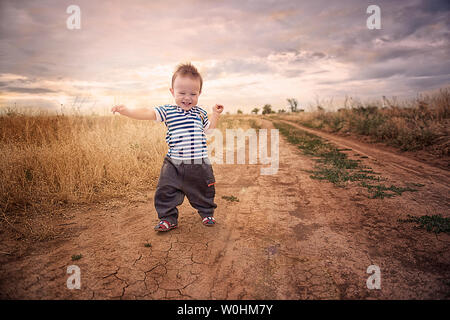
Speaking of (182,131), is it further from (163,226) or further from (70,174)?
(70,174)

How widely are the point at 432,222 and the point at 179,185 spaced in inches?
114

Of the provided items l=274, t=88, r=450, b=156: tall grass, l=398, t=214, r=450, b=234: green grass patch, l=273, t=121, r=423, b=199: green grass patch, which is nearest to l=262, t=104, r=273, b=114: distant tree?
l=274, t=88, r=450, b=156: tall grass

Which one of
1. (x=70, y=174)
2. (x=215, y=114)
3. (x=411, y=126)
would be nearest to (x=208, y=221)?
(x=215, y=114)

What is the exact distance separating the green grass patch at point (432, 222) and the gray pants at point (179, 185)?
235cm

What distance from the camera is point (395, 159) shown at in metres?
6.21

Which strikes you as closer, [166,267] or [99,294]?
[99,294]

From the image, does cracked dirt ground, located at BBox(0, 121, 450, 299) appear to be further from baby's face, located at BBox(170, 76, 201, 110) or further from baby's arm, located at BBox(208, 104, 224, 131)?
baby's face, located at BBox(170, 76, 201, 110)

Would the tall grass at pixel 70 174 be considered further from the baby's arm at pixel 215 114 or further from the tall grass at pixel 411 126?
the tall grass at pixel 411 126

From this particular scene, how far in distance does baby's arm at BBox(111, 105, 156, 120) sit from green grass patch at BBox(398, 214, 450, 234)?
10.2 ft

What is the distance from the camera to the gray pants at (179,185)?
2520 millimetres

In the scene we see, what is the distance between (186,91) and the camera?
239cm
